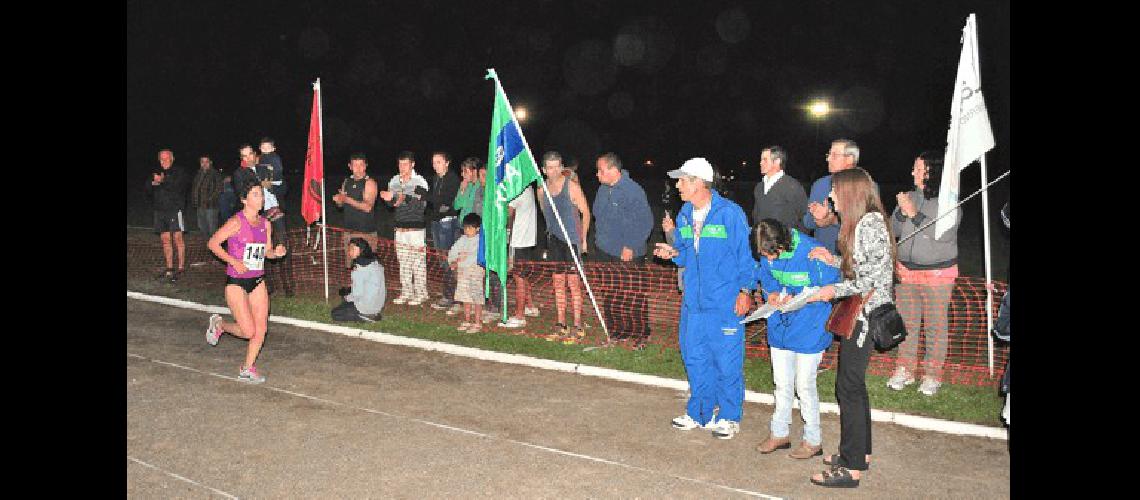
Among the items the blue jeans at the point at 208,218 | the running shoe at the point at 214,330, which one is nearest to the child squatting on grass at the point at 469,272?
the running shoe at the point at 214,330

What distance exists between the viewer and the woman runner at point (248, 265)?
→ 838 centimetres

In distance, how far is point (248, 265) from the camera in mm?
8414

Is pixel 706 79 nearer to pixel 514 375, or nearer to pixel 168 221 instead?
pixel 168 221

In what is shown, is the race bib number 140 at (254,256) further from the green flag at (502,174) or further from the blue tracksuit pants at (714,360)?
the blue tracksuit pants at (714,360)

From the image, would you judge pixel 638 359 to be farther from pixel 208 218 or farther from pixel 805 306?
pixel 208 218

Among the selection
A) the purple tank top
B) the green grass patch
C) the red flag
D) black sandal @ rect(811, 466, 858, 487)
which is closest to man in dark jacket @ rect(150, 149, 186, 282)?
the green grass patch

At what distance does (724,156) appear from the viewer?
6731 centimetres

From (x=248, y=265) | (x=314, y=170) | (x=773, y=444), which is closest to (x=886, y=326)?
(x=773, y=444)

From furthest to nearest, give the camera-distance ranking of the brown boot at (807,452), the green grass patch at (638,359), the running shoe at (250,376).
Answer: the running shoe at (250,376) < the green grass patch at (638,359) < the brown boot at (807,452)

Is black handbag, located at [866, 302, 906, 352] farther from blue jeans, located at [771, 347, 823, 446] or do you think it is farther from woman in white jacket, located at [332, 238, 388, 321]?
woman in white jacket, located at [332, 238, 388, 321]

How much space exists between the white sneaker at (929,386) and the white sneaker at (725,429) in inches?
80.0

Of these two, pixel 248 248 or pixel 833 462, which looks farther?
pixel 248 248

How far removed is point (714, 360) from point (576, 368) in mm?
2346
